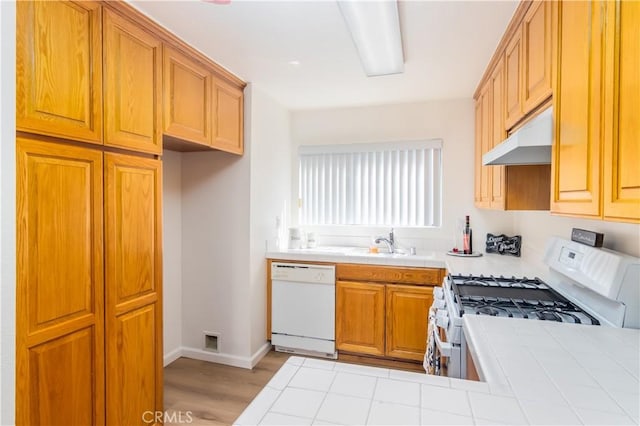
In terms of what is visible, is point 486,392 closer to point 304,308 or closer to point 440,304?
point 440,304

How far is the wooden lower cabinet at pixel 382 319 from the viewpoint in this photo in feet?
8.84

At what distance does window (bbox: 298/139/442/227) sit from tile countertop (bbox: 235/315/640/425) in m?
2.31

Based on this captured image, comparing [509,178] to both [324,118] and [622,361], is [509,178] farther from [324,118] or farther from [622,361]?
[324,118]

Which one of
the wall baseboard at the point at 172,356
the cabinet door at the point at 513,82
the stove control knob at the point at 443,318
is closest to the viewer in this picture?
the stove control knob at the point at 443,318

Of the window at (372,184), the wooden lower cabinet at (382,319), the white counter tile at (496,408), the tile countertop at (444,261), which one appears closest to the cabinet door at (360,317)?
the wooden lower cabinet at (382,319)

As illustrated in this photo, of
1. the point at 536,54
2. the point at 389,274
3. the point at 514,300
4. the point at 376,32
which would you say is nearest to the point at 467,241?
the point at 389,274

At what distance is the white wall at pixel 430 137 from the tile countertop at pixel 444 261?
23 cm

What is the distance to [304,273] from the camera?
2957mm

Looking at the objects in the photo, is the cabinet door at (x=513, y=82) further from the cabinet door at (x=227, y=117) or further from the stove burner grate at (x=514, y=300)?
the cabinet door at (x=227, y=117)

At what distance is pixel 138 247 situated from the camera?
176cm

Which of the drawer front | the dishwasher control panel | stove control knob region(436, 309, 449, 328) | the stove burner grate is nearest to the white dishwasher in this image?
the dishwasher control panel

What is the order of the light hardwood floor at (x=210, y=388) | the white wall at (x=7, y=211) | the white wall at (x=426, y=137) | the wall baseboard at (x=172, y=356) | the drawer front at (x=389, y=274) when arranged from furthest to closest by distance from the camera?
the white wall at (x=426, y=137), the wall baseboard at (x=172, y=356), the drawer front at (x=389, y=274), the light hardwood floor at (x=210, y=388), the white wall at (x=7, y=211)

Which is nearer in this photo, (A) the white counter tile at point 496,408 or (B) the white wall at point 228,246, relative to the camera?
(A) the white counter tile at point 496,408

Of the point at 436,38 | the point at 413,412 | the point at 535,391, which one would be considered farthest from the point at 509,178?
the point at 413,412
